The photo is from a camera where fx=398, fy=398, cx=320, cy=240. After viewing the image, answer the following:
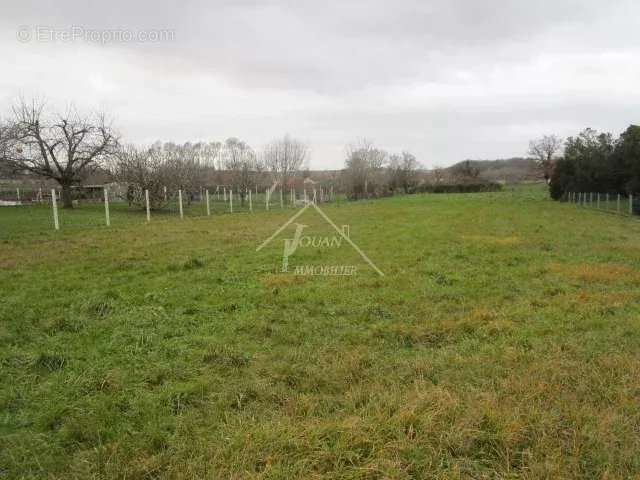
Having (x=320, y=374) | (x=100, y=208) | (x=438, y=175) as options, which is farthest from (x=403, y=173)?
(x=320, y=374)

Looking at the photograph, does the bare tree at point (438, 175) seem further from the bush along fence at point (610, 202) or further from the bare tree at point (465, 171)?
the bush along fence at point (610, 202)

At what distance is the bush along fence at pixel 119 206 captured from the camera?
50.4 ft

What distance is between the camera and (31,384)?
111 inches

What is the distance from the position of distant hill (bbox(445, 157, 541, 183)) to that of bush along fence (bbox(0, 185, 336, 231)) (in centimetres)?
2229

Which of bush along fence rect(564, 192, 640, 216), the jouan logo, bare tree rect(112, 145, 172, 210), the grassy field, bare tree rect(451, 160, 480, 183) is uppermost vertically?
bare tree rect(451, 160, 480, 183)

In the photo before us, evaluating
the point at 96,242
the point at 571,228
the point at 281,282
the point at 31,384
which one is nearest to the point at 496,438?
the point at 31,384

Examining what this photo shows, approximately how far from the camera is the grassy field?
205 cm

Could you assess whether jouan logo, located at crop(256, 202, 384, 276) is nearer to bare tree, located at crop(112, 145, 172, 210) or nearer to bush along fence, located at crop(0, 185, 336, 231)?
bush along fence, located at crop(0, 185, 336, 231)

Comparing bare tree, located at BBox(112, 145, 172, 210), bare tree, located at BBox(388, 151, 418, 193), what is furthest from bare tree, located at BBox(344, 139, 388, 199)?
bare tree, located at BBox(112, 145, 172, 210)

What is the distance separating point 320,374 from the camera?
2.96m

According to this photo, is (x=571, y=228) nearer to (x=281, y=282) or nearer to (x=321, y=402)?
(x=281, y=282)

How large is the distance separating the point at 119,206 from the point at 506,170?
48078mm

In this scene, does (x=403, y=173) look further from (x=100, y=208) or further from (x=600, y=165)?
(x=100, y=208)

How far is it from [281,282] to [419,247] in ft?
13.5
